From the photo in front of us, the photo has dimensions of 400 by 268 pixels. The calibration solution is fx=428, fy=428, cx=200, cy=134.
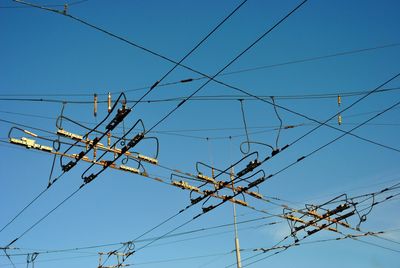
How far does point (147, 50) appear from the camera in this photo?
32.5 ft

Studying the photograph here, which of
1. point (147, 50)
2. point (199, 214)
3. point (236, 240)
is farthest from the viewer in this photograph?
point (236, 240)

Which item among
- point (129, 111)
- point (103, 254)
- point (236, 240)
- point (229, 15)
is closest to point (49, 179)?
point (129, 111)

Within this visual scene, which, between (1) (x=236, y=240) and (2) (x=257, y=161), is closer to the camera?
(2) (x=257, y=161)

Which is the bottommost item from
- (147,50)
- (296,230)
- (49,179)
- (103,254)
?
(296,230)

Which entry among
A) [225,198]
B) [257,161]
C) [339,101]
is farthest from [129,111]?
[339,101]

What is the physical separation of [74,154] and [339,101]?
822 cm

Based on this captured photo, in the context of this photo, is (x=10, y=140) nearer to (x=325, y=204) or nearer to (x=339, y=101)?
(x=339, y=101)

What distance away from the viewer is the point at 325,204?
53.0 feet

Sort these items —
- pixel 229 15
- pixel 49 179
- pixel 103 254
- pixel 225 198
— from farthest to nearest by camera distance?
pixel 103 254 < pixel 225 198 < pixel 49 179 < pixel 229 15

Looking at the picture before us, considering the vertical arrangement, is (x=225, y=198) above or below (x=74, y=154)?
below

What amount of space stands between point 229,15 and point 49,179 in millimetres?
7526

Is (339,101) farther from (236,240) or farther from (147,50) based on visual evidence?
(236,240)

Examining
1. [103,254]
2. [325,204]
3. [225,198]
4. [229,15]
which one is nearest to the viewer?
[229,15]

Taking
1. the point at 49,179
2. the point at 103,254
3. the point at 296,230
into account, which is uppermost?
the point at 103,254
